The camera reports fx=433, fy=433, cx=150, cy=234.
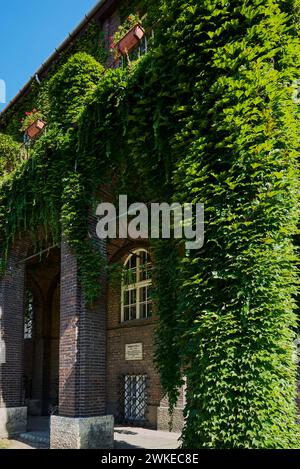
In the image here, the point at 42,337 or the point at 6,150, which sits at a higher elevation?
the point at 6,150

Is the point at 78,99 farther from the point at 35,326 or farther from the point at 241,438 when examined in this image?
the point at 35,326

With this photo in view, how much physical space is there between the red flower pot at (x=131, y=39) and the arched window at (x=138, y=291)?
616cm

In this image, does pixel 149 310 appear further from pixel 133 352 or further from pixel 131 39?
pixel 131 39

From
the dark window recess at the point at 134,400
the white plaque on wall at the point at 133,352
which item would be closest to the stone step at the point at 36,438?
the dark window recess at the point at 134,400

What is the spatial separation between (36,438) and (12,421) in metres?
1.20

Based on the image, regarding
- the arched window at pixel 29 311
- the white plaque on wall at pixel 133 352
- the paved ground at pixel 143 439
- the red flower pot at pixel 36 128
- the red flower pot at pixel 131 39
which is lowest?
the paved ground at pixel 143 439

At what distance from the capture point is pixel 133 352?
43.5ft

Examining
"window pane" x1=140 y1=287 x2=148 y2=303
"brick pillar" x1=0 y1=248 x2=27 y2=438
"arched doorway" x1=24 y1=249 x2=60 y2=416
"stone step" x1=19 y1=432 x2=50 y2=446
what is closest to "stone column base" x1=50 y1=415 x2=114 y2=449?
"stone step" x1=19 y1=432 x2=50 y2=446

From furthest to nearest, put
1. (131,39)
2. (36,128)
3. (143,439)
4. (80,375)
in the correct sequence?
(36,128)
(143,439)
(131,39)
(80,375)

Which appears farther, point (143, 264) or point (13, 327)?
point (143, 264)

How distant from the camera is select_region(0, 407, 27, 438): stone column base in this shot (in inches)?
416

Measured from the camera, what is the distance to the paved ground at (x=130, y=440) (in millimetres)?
9175

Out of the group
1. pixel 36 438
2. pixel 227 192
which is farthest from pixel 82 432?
pixel 227 192

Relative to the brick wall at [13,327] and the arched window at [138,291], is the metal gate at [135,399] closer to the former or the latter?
the arched window at [138,291]
